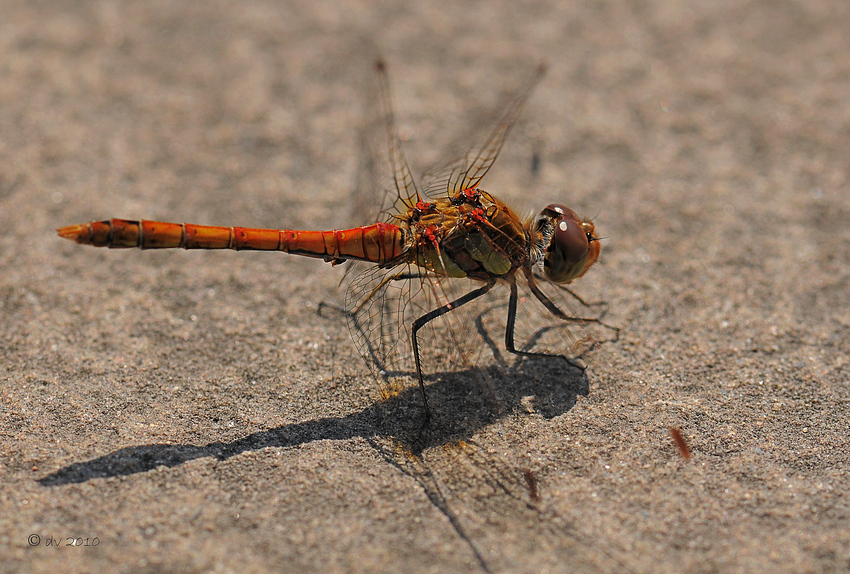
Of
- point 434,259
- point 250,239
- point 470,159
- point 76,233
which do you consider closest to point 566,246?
point 434,259

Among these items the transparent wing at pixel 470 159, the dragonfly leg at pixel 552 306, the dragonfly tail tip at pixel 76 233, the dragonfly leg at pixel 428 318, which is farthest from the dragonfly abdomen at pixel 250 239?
the dragonfly leg at pixel 552 306

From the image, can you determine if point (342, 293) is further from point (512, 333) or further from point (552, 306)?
point (552, 306)

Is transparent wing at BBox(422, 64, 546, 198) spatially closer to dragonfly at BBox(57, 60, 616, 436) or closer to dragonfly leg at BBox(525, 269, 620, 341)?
dragonfly at BBox(57, 60, 616, 436)

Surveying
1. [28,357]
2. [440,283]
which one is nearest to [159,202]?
[28,357]

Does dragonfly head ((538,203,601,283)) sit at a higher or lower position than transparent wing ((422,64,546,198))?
lower

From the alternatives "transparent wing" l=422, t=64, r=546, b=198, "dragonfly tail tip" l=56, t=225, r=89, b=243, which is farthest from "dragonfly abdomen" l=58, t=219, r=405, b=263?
"transparent wing" l=422, t=64, r=546, b=198

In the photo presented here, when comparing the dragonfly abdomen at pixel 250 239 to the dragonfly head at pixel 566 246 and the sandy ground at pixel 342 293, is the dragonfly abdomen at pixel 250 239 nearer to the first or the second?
the sandy ground at pixel 342 293
